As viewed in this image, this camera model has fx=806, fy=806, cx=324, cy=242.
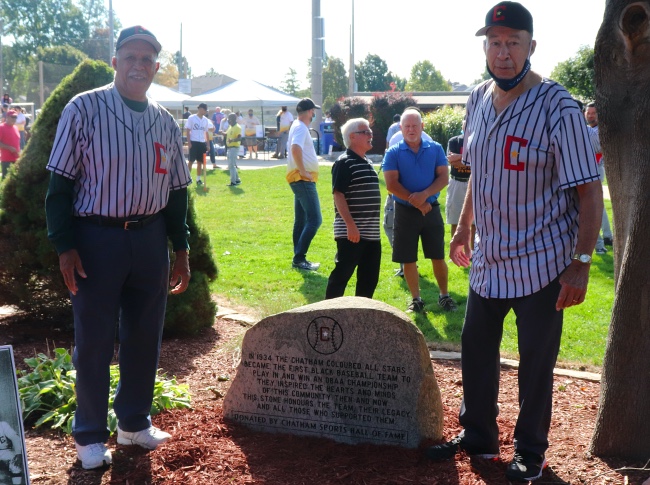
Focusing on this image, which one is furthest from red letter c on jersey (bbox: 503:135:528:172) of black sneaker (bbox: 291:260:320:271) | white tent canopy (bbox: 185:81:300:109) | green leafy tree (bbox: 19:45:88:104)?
green leafy tree (bbox: 19:45:88:104)

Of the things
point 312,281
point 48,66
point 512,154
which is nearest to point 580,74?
point 312,281

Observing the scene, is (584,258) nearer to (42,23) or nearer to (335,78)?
(335,78)

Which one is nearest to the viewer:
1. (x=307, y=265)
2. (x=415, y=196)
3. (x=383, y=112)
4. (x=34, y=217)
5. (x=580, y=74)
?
(x=34, y=217)

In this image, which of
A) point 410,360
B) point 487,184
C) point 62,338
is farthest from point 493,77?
point 62,338

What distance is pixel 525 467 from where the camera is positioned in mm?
3836

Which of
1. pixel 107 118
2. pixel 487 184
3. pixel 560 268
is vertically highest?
pixel 107 118

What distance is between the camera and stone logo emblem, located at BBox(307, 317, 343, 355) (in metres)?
4.41

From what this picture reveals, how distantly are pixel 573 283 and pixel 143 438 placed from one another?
234 cm

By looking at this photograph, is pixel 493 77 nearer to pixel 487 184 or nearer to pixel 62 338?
pixel 487 184

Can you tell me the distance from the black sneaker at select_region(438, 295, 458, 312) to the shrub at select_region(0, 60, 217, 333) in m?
2.68

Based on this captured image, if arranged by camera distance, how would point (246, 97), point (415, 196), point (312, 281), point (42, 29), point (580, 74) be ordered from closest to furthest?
1. point (415, 196)
2. point (312, 281)
3. point (580, 74)
4. point (246, 97)
5. point (42, 29)

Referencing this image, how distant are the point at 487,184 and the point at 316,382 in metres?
1.49

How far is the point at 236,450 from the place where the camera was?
433 centimetres

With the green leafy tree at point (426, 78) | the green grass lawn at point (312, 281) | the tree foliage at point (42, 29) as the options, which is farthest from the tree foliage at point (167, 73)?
the green grass lawn at point (312, 281)
